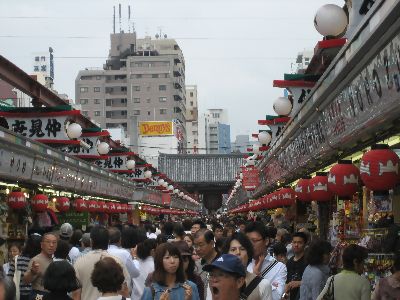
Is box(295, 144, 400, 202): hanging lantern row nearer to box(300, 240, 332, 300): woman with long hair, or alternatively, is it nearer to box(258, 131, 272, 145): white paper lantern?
box(300, 240, 332, 300): woman with long hair

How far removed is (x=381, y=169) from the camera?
885cm

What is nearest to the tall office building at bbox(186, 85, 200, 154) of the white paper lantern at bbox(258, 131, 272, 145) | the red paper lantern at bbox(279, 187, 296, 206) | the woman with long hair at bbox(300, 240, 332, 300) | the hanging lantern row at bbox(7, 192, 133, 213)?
the hanging lantern row at bbox(7, 192, 133, 213)

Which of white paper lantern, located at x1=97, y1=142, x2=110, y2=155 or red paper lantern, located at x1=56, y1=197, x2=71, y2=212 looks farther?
white paper lantern, located at x1=97, y1=142, x2=110, y2=155

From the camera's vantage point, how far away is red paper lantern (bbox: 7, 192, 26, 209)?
19109 millimetres

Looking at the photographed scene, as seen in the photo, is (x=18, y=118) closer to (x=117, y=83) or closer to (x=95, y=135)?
(x=95, y=135)

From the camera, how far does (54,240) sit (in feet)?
34.4

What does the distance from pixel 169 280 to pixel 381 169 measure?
2.72 metres

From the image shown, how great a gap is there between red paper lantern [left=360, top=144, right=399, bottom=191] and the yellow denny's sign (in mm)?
96031

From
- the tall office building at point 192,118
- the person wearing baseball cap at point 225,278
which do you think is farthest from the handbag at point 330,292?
the tall office building at point 192,118

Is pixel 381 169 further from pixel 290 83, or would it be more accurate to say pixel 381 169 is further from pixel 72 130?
pixel 72 130

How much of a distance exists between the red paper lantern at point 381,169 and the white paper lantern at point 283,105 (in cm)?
1094

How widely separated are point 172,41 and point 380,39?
129 m

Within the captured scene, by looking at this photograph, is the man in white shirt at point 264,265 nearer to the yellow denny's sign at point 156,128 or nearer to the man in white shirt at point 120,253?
the man in white shirt at point 120,253

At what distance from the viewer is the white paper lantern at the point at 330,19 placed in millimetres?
11617
